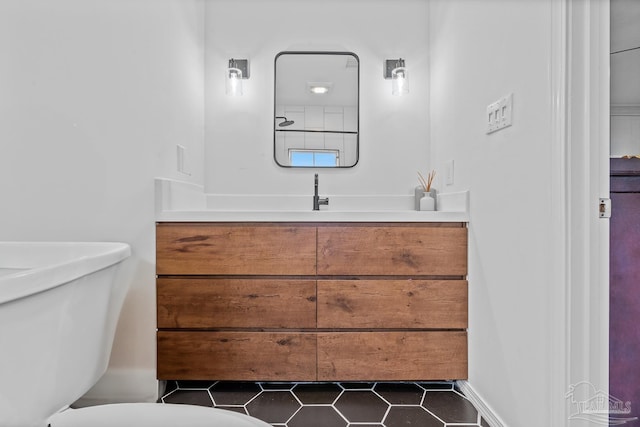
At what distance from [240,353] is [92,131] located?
1029mm

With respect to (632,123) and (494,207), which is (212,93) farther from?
(632,123)

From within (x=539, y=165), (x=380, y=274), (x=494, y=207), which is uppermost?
(x=539, y=165)

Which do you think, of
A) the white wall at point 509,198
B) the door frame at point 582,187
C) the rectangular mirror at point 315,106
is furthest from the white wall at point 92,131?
the door frame at point 582,187

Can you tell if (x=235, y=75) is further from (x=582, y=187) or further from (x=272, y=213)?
(x=582, y=187)

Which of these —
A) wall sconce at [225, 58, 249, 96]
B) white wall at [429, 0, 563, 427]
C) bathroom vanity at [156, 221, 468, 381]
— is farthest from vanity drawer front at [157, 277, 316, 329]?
wall sconce at [225, 58, 249, 96]

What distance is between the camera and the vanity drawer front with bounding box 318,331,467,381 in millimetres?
1445

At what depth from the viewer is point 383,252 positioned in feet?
4.77

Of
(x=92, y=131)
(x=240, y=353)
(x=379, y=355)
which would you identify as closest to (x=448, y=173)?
(x=379, y=355)

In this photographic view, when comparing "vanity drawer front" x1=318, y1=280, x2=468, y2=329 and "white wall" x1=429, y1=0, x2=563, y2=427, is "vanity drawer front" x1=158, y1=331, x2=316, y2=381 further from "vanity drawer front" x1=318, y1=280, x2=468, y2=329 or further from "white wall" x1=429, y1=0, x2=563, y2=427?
"white wall" x1=429, y1=0, x2=563, y2=427

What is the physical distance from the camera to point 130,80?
1371mm

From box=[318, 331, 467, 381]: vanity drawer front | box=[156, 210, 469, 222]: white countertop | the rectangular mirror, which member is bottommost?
box=[318, 331, 467, 381]: vanity drawer front

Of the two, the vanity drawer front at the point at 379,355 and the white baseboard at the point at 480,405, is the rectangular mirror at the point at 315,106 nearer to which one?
the vanity drawer front at the point at 379,355

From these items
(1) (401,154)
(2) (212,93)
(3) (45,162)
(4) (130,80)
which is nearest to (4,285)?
(3) (45,162)

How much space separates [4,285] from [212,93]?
166cm
